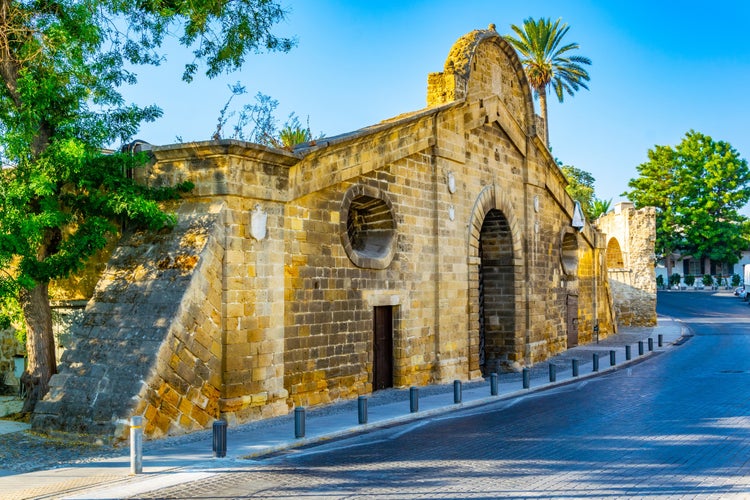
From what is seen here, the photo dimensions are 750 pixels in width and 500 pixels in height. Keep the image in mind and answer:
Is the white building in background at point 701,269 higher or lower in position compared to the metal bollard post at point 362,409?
higher

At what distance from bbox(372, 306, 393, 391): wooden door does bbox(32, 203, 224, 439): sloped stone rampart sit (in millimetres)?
5511

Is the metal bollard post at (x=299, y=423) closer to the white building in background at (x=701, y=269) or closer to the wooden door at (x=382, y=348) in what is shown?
the wooden door at (x=382, y=348)

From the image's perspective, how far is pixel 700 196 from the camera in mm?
75312

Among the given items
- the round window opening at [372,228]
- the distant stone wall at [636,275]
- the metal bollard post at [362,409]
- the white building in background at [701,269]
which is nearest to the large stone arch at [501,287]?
the round window opening at [372,228]

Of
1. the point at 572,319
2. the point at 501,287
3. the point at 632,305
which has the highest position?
the point at 501,287

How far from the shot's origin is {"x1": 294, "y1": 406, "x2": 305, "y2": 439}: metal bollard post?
40.0 feet

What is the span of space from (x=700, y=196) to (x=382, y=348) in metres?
66.9

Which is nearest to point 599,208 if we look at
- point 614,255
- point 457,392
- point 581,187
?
point 581,187

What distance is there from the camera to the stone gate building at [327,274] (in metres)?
12.8

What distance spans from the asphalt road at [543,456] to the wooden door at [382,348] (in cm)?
308

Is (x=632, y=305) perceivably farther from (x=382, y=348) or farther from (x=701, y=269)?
(x=701, y=269)

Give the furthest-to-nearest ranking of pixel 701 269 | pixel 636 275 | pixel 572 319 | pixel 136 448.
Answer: pixel 701 269 < pixel 636 275 < pixel 572 319 < pixel 136 448

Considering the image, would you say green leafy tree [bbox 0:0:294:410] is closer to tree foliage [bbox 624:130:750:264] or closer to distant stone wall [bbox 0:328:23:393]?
distant stone wall [bbox 0:328:23:393]

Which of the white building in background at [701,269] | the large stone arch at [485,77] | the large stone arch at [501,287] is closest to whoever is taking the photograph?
the large stone arch at [485,77]
